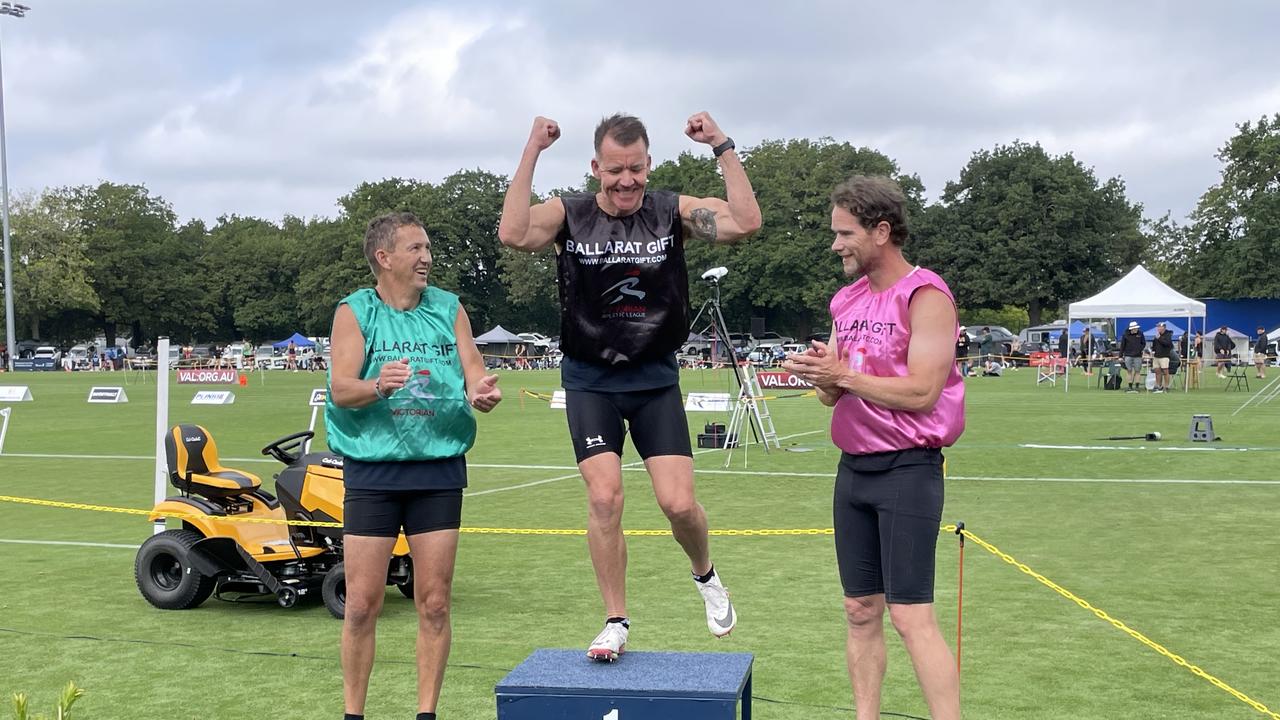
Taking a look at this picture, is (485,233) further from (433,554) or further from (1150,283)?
(433,554)

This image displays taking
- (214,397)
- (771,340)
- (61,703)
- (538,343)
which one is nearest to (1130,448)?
(214,397)

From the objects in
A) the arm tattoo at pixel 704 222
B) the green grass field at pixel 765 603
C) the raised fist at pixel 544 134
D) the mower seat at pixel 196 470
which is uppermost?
the raised fist at pixel 544 134

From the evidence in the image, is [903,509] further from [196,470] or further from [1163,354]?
[1163,354]

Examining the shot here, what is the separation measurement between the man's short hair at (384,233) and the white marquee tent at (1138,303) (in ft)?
103

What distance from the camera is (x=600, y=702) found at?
4180 millimetres

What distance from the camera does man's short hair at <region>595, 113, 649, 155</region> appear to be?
4.82 meters

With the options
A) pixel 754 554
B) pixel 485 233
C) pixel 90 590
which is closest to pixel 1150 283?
pixel 754 554

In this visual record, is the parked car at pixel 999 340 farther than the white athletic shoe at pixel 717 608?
Yes

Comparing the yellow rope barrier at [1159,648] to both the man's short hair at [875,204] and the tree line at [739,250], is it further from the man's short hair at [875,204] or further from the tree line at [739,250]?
the tree line at [739,250]

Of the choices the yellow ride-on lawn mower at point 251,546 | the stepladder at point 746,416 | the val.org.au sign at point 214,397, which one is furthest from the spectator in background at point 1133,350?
the yellow ride-on lawn mower at point 251,546

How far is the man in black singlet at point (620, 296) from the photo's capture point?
4918 millimetres

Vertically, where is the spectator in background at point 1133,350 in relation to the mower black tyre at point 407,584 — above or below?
above

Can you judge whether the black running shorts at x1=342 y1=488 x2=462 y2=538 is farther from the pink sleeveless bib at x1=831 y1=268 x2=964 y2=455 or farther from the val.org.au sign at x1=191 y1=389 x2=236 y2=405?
the val.org.au sign at x1=191 y1=389 x2=236 y2=405

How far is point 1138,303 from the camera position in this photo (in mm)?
34812
